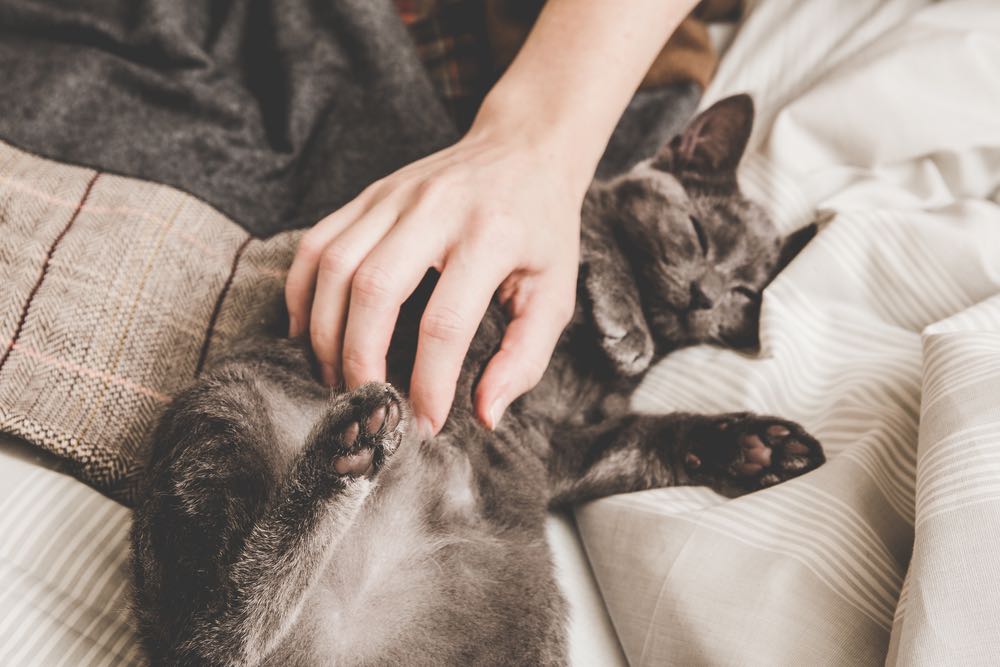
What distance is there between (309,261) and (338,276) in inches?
3.2

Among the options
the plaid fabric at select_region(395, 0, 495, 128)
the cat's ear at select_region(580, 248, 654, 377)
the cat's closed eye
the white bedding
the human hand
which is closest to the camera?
the white bedding

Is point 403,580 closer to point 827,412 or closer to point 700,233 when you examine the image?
point 827,412

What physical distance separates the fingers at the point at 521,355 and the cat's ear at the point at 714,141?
0.53 meters

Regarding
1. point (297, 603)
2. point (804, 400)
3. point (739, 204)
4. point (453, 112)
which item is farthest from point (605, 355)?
point (453, 112)

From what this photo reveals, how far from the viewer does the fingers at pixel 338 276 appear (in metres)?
0.82

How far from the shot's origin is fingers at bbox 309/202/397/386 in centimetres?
82

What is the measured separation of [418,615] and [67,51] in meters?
1.12

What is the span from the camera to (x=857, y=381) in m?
0.97

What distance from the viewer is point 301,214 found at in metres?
1.27

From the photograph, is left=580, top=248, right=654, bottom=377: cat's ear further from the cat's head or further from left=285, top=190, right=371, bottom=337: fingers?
left=285, top=190, right=371, bottom=337: fingers

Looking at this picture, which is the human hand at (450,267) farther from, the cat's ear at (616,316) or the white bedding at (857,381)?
the white bedding at (857,381)

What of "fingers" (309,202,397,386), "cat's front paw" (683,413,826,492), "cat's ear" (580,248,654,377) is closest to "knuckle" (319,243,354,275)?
"fingers" (309,202,397,386)

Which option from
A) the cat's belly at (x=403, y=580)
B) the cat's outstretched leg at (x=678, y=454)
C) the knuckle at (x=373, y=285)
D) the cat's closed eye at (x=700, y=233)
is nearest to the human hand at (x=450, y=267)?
the knuckle at (x=373, y=285)

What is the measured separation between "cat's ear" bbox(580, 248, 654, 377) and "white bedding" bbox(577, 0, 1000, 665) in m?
0.09
